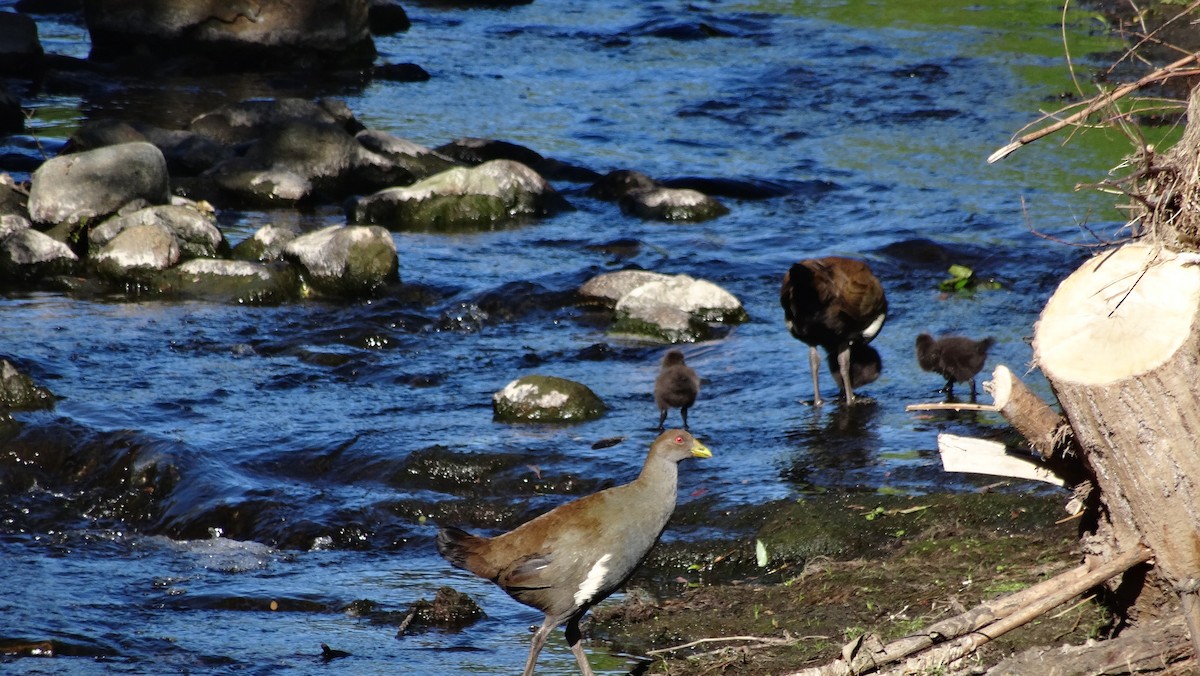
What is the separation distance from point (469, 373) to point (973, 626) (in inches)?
242

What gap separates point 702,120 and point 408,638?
41.8ft

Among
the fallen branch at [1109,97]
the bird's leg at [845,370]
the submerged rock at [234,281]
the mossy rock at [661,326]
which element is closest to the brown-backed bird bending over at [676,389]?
the bird's leg at [845,370]

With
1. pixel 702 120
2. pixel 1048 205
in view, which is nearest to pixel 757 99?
pixel 702 120

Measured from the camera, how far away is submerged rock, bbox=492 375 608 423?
8812 millimetres

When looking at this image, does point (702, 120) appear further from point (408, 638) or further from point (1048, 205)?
point (408, 638)

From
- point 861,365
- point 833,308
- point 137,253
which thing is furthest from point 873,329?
point 137,253

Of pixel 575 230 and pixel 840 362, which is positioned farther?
pixel 575 230

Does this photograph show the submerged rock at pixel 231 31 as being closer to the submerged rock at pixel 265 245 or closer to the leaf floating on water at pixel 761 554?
the submerged rock at pixel 265 245

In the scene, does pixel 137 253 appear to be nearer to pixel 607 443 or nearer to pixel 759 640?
pixel 607 443

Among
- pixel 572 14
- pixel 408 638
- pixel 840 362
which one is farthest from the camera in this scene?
pixel 572 14

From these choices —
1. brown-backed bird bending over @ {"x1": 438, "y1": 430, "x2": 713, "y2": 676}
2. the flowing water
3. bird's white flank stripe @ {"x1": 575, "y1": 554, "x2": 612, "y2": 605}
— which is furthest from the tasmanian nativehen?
bird's white flank stripe @ {"x1": 575, "y1": 554, "x2": 612, "y2": 605}

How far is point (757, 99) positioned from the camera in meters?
18.6

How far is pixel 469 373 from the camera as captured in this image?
9.95 m

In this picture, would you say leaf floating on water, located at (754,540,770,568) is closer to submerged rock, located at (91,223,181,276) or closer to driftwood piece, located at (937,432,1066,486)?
driftwood piece, located at (937,432,1066,486)
